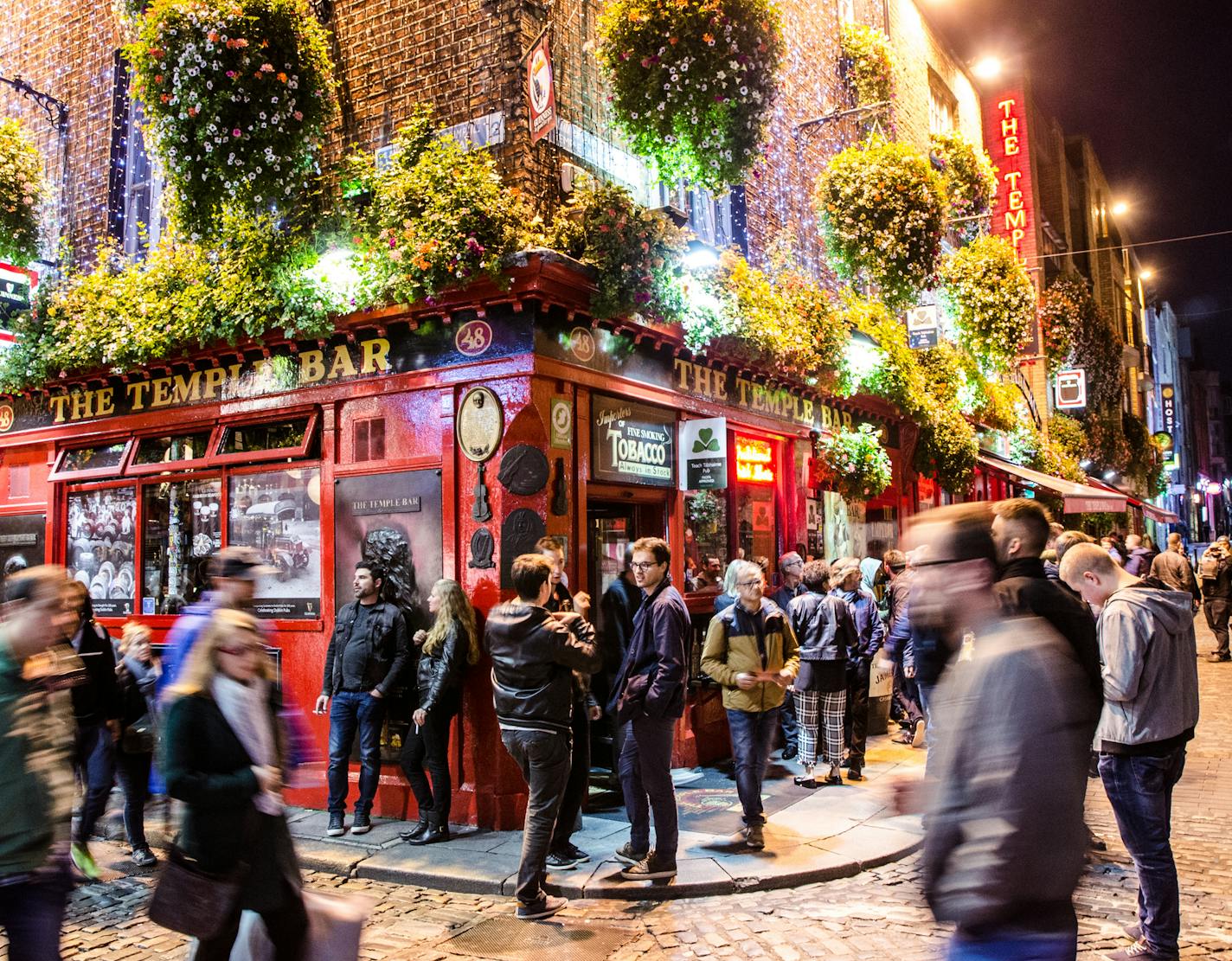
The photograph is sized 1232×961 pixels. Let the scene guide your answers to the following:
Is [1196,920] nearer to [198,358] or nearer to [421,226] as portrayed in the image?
[421,226]

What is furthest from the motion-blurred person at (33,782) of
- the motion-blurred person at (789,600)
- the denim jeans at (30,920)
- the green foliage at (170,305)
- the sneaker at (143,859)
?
the motion-blurred person at (789,600)

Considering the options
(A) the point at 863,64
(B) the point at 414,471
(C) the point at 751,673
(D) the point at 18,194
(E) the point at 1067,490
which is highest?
(A) the point at 863,64

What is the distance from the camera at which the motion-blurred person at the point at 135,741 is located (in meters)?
7.04

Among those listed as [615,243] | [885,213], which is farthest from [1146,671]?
[885,213]

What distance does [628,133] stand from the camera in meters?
9.15

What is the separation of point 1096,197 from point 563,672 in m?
39.2

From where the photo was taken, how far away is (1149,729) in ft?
15.6

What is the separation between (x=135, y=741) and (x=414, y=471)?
3.15 m

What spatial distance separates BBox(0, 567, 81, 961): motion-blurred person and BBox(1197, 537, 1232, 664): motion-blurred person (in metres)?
19.0

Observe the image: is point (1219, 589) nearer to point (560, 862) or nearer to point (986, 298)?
point (986, 298)

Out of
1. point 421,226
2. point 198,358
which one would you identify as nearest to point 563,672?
point 421,226

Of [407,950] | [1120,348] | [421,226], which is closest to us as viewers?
[407,950]

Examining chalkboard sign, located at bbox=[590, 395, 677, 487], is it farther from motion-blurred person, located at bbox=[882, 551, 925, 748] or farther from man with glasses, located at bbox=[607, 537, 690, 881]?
motion-blurred person, located at bbox=[882, 551, 925, 748]

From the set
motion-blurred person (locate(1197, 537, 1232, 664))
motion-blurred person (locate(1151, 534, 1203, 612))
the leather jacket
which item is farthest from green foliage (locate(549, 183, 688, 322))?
motion-blurred person (locate(1197, 537, 1232, 664))
